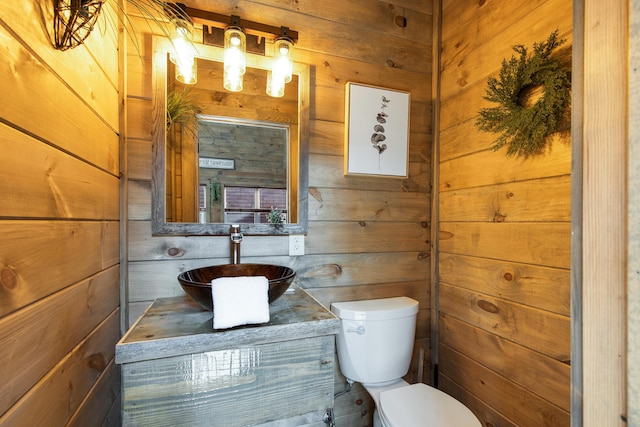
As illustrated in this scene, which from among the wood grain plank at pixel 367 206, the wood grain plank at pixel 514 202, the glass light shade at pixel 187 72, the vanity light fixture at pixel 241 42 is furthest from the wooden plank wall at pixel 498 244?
the glass light shade at pixel 187 72

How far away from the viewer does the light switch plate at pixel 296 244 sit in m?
1.46

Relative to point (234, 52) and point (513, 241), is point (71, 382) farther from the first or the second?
point (513, 241)

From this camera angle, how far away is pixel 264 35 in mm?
1388

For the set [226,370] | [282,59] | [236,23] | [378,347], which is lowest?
[378,347]

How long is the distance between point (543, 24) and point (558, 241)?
839 millimetres

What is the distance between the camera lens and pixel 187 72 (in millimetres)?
1303

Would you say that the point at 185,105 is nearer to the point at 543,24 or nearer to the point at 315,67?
the point at 315,67

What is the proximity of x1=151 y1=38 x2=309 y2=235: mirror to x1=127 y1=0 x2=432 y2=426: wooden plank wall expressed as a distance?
54mm

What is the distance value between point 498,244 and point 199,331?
4.11ft

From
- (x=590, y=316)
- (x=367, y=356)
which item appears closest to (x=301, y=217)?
(x=367, y=356)

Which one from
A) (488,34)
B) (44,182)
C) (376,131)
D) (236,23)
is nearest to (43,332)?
(44,182)

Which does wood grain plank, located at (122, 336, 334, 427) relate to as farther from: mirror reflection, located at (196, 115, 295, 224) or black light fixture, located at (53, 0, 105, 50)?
black light fixture, located at (53, 0, 105, 50)

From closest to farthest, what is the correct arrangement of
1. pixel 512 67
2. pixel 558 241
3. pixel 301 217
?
pixel 558 241 < pixel 512 67 < pixel 301 217

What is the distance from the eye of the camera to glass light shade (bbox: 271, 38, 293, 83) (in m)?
1.38
